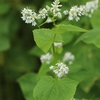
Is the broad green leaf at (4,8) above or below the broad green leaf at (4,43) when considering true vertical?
above

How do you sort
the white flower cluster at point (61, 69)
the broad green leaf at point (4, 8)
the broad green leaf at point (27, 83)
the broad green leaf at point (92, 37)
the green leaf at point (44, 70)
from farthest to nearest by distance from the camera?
the broad green leaf at point (4, 8), the broad green leaf at point (27, 83), the green leaf at point (44, 70), the broad green leaf at point (92, 37), the white flower cluster at point (61, 69)

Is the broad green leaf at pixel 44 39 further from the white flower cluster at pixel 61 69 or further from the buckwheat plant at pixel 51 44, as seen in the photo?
the white flower cluster at pixel 61 69

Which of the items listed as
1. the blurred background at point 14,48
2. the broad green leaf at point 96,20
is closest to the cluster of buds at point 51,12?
the broad green leaf at point 96,20

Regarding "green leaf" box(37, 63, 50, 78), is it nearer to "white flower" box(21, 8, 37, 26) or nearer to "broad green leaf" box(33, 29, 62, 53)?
"broad green leaf" box(33, 29, 62, 53)

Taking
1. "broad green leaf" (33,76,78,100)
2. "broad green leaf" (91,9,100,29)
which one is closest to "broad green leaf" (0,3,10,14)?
"broad green leaf" (91,9,100,29)

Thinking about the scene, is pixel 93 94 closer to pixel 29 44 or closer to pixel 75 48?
pixel 75 48
